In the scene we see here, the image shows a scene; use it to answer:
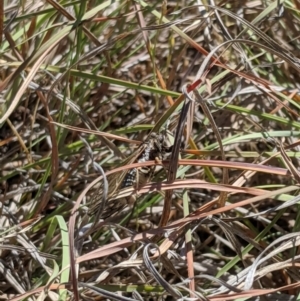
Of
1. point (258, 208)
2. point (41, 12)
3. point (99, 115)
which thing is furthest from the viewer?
point (99, 115)

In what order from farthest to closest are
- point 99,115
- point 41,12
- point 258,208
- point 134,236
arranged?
point 99,115 < point 258,208 < point 41,12 < point 134,236

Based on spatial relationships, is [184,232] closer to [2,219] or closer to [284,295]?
[284,295]


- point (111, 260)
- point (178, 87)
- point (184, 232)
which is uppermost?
point (178, 87)

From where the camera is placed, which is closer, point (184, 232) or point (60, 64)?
point (184, 232)

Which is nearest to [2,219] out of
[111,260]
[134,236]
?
[111,260]
